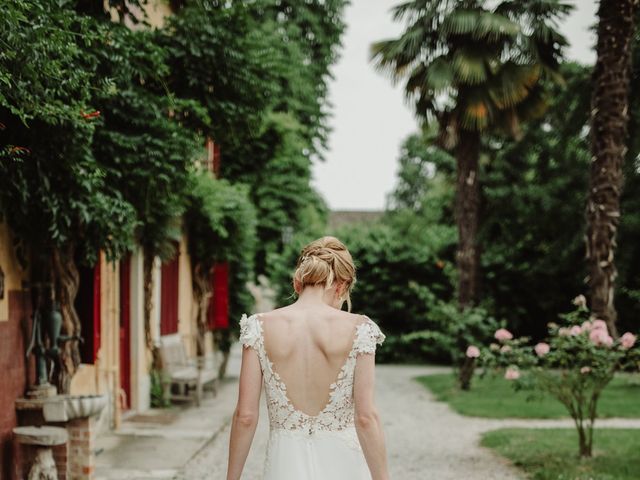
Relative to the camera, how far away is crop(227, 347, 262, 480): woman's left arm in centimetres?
362

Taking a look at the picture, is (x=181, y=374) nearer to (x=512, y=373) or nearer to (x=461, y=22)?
(x=512, y=373)

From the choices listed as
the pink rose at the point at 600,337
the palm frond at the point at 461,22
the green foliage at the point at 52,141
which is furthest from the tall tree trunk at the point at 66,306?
the palm frond at the point at 461,22

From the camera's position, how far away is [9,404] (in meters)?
6.84

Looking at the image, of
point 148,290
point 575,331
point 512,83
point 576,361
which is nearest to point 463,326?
point 512,83

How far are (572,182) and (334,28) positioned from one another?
22.6 feet

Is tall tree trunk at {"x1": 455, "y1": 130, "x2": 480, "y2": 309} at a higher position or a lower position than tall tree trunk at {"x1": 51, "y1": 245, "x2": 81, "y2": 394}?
higher

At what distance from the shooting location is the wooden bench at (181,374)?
13.1 m

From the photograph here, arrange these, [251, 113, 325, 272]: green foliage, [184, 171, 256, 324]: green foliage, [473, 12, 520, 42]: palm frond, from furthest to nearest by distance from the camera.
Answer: [251, 113, 325, 272]: green foliage < [473, 12, 520, 42]: palm frond < [184, 171, 256, 324]: green foliage

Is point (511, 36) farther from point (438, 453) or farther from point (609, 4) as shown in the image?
point (438, 453)

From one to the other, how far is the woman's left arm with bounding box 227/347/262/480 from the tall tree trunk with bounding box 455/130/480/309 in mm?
11611

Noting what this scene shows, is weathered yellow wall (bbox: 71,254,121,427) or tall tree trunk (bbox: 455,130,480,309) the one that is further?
tall tree trunk (bbox: 455,130,480,309)

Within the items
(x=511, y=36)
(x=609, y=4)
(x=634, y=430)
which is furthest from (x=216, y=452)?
(x=511, y=36)

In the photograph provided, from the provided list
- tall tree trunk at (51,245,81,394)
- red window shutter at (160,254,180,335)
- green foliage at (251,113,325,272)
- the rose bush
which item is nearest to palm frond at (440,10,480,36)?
green foliage at (251,113,325,272)

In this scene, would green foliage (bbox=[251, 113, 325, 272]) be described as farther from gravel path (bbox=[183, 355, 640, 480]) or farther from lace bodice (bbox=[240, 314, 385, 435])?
lace bodice (bbox=[240, 314, 385, 435])
